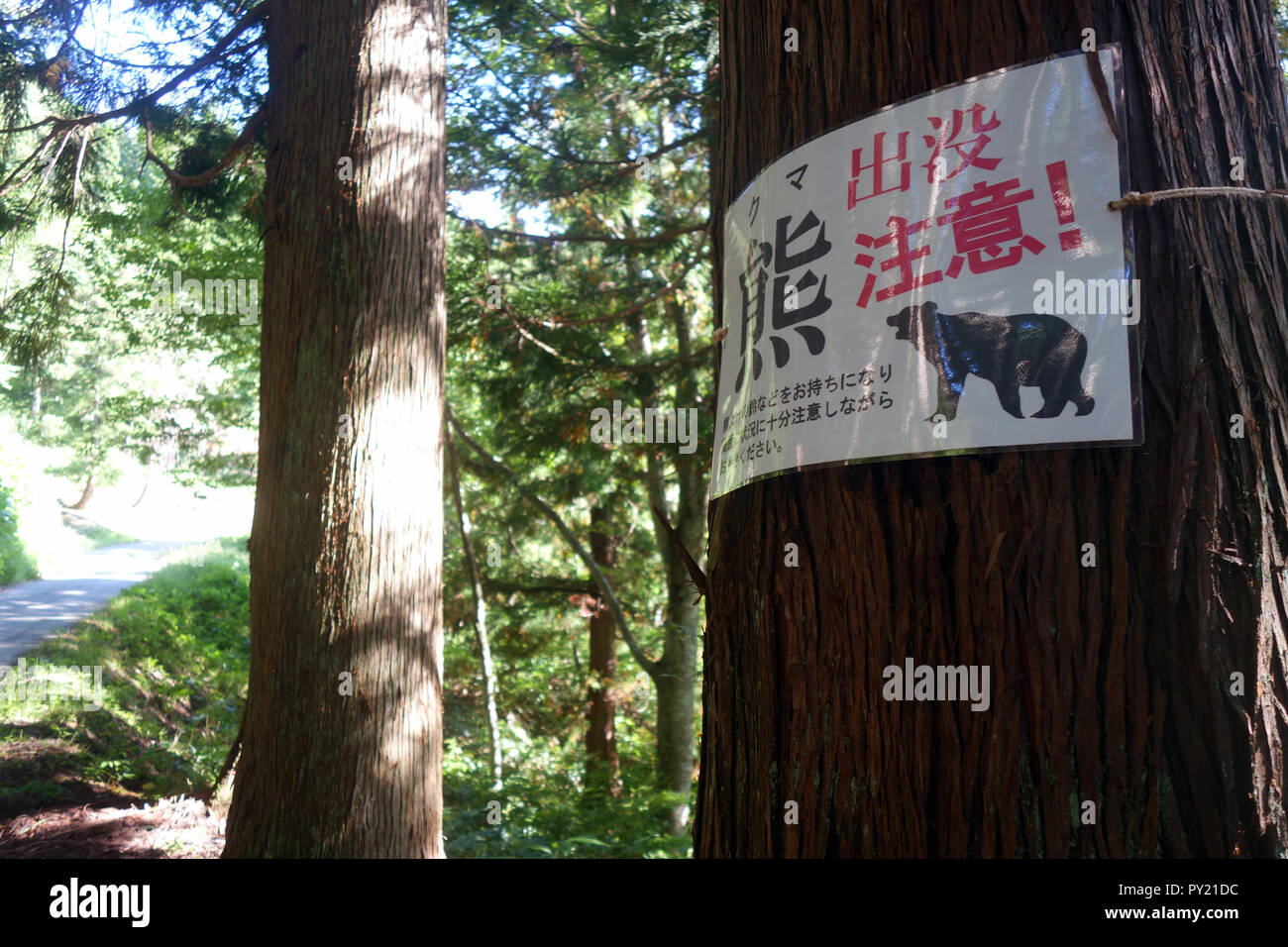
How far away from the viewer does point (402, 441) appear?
4164mm

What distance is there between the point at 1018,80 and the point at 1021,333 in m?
0.44

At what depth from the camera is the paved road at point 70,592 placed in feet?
25.2

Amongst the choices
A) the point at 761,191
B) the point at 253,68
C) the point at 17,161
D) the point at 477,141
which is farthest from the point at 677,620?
the point at 761,191

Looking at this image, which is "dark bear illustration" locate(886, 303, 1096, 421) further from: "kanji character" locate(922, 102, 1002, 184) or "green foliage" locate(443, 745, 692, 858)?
"green foliage" locate(443, 745, 692, 858)

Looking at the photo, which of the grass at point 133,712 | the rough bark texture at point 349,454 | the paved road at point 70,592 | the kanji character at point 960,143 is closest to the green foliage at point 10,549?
the paved road at point 70,592

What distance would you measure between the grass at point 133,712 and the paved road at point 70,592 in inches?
6.4

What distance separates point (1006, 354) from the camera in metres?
1.33

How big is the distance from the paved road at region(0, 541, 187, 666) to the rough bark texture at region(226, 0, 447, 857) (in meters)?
4.78

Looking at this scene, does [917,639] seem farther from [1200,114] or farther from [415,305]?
[415,305]

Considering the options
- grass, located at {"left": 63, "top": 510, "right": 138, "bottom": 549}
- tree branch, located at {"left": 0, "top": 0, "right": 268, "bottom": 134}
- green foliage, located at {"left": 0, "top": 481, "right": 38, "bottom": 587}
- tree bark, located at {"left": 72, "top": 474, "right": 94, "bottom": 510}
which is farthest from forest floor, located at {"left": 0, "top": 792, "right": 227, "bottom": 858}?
grass, located at {"left": 63, "top": 510, "right": 138, "bottom": 549}

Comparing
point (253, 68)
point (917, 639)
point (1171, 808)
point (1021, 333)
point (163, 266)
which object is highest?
point (253, 68)

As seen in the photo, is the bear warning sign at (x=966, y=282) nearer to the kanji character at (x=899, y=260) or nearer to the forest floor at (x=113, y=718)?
the kanji character at (x=899, y=260)

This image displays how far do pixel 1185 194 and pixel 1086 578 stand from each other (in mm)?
637
